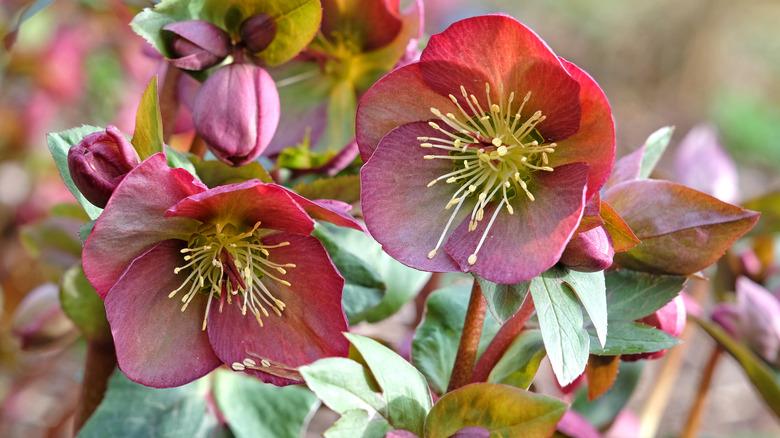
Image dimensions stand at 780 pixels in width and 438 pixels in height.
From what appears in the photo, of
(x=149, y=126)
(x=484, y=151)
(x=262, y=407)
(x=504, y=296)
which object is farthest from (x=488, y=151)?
(x=262, y=407)

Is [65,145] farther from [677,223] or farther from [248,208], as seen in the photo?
[677,223]

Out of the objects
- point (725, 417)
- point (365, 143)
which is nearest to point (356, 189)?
point (365, 143)

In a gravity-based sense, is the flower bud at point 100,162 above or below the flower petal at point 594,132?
below

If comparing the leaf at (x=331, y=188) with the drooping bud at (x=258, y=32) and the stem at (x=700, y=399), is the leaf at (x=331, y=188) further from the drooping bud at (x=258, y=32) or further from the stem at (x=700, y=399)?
the stem at (x=700, y=399)

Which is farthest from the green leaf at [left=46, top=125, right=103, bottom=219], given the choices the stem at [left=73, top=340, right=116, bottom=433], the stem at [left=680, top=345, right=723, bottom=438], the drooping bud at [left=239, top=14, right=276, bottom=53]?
the stem at [left=680, top=345, right=723, bottom=438]

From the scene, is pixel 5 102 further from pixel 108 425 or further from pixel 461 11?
pixel 461 11

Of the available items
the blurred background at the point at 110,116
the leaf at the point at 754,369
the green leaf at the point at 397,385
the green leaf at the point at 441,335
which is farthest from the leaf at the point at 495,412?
the blurred background at the point at 110,116

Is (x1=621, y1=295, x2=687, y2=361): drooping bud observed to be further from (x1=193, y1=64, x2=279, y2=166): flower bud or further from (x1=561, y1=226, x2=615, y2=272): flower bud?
(x1=193, y1=64, x2=279, y2=166): flower bud
